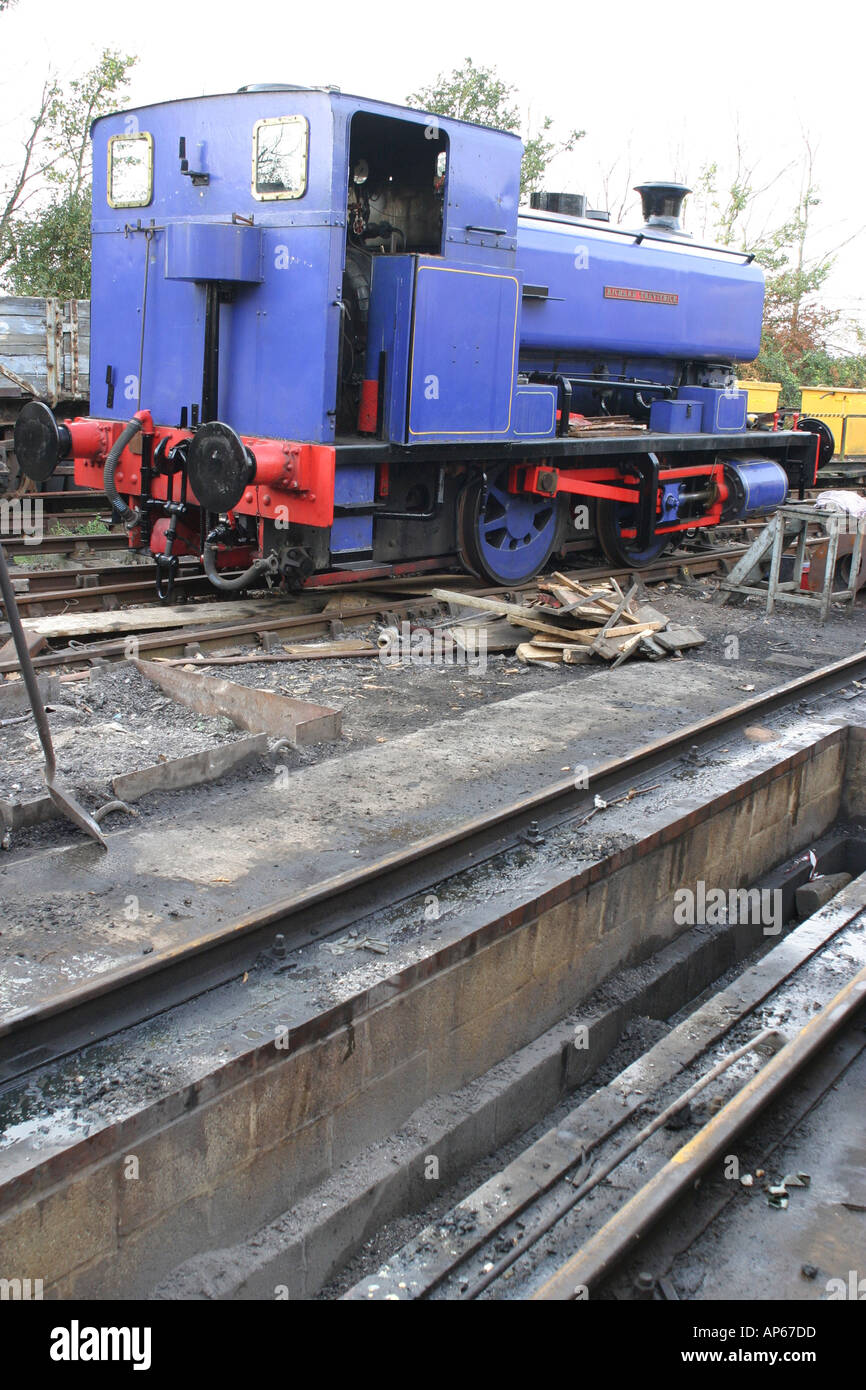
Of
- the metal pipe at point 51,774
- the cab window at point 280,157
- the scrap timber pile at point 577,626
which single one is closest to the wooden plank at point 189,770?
the metal pipe at point 51,774

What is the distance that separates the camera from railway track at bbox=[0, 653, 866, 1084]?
3471 mm

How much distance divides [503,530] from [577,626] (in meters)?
1.53

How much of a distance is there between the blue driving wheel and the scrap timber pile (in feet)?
2.01

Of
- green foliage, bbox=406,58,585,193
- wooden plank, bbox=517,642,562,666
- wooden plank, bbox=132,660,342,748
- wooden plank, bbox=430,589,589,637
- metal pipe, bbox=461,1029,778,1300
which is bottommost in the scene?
metal pipe, bbox=461,1029,778,1300

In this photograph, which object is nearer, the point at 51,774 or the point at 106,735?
the point at 51,774

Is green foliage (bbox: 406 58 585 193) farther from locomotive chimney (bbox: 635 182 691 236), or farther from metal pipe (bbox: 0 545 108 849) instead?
metal pipe (bbox: 0 545 108 849)

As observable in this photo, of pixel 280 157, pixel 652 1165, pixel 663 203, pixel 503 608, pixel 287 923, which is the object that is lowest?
pixel 652 1165

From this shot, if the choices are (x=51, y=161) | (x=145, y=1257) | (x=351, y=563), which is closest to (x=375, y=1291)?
(x=145, y=1257)

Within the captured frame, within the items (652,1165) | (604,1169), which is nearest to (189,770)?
(604,1169)

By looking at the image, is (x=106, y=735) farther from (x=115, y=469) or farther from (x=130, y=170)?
(x=130, y=170)

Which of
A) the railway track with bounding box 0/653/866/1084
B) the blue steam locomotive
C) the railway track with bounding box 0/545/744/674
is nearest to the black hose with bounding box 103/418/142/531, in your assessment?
the blue steam locomotive

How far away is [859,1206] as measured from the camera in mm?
3178

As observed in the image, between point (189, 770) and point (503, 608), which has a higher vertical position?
point (503, 608)

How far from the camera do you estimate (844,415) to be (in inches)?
707
